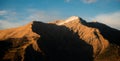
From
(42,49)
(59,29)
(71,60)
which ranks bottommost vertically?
(71,60)

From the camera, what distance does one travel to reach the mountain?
139 m

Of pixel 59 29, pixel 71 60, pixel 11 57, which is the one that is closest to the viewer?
pixel 11 57

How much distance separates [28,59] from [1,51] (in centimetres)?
1646

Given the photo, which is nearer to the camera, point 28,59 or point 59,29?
point 28,59

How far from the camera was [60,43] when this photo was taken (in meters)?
162

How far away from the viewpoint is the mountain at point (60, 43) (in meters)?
139

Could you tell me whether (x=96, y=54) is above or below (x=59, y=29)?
below

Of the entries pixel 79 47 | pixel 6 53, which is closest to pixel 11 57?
pixel 6 53

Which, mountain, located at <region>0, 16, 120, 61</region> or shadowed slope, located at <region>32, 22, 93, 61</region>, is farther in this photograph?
shadowed slope, located at <region>32, 22, 93, 61</region>

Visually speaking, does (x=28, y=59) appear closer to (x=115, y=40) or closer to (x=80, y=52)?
(x=80, y=52)

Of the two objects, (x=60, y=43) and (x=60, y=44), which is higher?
(x=60, y=43)

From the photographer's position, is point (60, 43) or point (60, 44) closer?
point (60, 44)

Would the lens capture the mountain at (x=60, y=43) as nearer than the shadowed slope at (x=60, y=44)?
Yes

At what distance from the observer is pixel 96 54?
6467 inches
